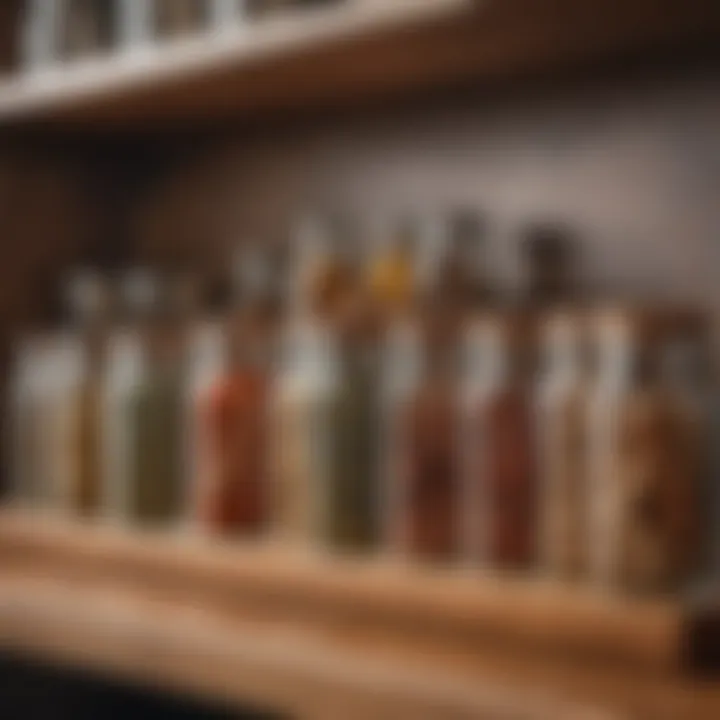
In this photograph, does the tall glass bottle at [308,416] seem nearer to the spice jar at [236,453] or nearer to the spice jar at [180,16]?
the spice jar at [236,453]

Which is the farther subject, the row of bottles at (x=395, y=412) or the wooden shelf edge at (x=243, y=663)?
the row of bottles at (x=395, y=412)

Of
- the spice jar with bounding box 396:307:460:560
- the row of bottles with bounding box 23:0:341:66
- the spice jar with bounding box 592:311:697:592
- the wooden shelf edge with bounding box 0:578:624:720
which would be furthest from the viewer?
the row of bottles with bounding box 23:0:341:66

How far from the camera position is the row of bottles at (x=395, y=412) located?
3.26 feet

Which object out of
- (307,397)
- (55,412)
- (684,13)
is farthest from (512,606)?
(55,412)

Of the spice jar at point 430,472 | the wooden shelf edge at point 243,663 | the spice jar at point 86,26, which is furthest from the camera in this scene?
the spice jar at point 86,26

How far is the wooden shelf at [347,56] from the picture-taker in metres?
1.05

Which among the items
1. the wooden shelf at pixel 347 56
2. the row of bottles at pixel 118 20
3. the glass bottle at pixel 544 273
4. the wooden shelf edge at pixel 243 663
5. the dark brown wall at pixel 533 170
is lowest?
the wooden shelf edge at pixel 243 663

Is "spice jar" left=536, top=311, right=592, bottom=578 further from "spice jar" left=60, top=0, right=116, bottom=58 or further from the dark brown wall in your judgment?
"spice jar" left=60, top=0, right=116, bottom=58

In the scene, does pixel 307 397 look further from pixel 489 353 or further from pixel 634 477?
pixel 634 477

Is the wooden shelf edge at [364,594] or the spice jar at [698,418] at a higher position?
the spice jar at [698,418]

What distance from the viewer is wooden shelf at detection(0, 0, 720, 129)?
105 centimetres

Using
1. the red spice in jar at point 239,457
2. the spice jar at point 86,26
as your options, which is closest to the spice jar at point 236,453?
→ the red spice in jar at point 239,457

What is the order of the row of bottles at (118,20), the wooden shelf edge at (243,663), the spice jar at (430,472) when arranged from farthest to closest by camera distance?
the row of bottles at (118,20)
the spice jar at (430,472)
the wooden shelf edge at (243,663)

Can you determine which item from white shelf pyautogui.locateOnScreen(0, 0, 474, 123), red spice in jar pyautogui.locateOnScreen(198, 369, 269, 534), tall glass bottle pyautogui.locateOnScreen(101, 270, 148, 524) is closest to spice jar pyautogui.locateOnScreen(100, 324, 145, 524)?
tall glass bottle pyautogui.locateOnScreen(101, 270, 148, 524)
